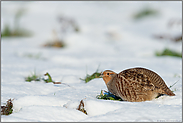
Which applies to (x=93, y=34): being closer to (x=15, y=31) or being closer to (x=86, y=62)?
(x=15, y=31)

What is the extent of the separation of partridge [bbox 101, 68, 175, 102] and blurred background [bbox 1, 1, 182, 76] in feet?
6.94

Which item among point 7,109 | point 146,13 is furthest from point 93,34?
point 7,109

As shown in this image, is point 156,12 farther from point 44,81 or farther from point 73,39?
point 44,81

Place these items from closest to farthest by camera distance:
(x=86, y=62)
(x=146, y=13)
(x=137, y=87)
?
1. (x=137, y=87)
2. (x=86, y=62)
3. (x=146, y=13)

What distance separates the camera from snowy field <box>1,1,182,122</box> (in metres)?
2.59

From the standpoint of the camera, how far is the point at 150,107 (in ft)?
9.00

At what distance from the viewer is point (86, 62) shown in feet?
20.9

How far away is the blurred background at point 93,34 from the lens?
6824mm

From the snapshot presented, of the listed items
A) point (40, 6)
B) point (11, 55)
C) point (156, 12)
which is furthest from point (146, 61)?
point (40, 6)

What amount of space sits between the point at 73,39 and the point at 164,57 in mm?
3399

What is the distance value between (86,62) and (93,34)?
3.91 m

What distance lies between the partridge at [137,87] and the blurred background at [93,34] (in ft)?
6.94

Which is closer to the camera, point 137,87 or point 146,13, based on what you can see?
point 137,87

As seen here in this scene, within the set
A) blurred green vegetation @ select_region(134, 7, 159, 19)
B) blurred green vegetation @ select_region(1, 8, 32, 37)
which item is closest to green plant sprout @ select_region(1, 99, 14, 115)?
blurred green vegetation @ select_region(1, 8, 32, 37)
